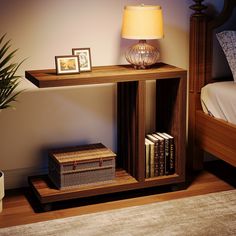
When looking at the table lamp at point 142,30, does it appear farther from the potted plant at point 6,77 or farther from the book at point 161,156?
the potted plant at point 6,77

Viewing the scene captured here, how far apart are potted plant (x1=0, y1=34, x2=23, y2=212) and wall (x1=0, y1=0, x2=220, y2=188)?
A: 57mm

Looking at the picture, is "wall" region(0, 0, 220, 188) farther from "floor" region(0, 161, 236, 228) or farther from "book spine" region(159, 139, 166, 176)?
"book spine" region(159, 139, 166, 176)

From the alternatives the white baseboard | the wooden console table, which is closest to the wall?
the white baseboard

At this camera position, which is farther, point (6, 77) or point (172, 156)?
point (172, 156)

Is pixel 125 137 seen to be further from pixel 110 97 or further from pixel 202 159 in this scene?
pixel 202 159

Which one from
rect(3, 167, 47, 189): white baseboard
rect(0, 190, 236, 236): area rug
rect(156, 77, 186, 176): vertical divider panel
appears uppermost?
rect(156, 77, 186, 176): vertical divider panel

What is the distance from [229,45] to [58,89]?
3.80ft

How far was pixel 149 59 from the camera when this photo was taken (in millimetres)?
3355

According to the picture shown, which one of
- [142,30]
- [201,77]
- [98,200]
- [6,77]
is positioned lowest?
[98,200]

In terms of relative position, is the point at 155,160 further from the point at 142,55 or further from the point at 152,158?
the point at 142,55

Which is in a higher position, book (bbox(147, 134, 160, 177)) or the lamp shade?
the lamp shade

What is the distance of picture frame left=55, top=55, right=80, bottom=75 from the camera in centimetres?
315

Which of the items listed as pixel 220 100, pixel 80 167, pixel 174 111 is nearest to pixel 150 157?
pixel 174 111

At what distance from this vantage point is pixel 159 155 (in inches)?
135
